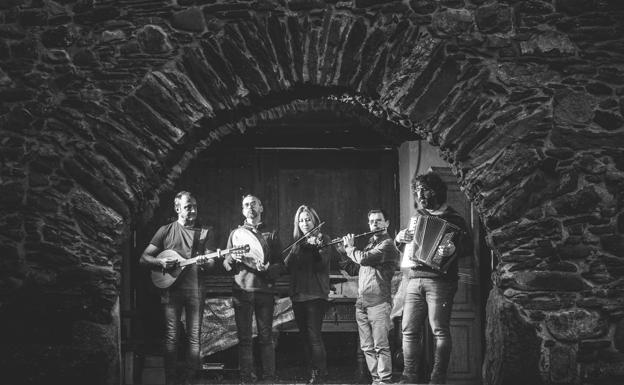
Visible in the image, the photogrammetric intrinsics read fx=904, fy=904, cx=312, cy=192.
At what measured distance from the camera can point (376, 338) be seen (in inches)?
313

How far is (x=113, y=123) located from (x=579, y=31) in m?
3.19

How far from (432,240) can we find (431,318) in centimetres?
64

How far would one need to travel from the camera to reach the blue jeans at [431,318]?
24.0ft

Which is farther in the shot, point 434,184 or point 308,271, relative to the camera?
point 308,271

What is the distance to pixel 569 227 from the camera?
593 cm

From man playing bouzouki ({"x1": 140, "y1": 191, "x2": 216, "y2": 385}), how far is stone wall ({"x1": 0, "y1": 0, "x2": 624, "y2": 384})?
2.01 m

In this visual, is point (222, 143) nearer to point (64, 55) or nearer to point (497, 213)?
point (64, 55)

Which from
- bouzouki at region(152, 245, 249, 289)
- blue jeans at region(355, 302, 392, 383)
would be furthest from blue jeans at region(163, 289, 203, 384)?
blue jeans at region(355, 302, 392, 383)

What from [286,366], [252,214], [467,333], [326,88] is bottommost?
[286,366]

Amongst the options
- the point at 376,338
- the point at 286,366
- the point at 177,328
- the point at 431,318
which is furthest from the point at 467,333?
the point at 177,328

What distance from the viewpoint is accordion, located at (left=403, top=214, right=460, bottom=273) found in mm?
7312

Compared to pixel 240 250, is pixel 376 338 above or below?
below

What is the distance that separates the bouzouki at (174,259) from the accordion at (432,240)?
67.1 inches

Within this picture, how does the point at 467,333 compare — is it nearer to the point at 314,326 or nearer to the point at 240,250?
the point at 314,326
